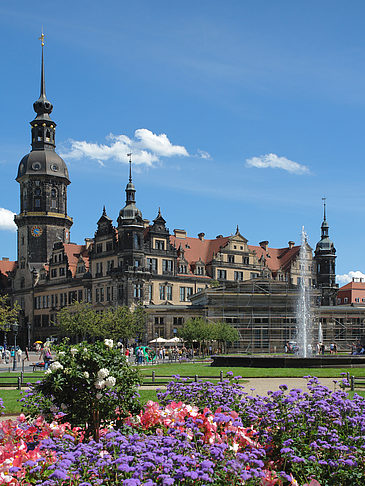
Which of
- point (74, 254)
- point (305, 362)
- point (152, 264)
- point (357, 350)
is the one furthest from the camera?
point (74, 254)

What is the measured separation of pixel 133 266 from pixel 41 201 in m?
28.4

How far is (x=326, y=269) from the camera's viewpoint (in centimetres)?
10038

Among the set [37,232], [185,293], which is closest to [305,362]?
[185,293]

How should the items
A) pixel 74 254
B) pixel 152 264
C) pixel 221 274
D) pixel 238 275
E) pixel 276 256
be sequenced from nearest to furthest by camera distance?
pixel 152 264
pixel 221 274
pixel 238 275
pixel 74 254
pixel 276 256

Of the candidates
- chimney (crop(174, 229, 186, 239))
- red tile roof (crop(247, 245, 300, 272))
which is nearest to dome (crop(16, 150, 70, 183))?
chimney (crop(174, 229, 186, 239))

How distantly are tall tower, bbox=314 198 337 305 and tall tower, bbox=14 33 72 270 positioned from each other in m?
41.5

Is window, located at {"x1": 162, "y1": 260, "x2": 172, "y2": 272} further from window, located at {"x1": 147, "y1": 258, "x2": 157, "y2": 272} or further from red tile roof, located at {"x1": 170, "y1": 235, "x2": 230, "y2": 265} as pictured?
red tile roof, located at {"x1": 170, "y1": 235, "x2": 230, "y2": 265}

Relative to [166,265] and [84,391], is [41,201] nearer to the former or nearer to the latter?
[166,265]

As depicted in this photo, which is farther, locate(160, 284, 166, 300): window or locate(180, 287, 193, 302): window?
locate(180, 287, 193, 302): window

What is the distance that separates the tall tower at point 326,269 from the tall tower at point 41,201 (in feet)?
136

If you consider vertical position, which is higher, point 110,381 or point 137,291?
point 137,291

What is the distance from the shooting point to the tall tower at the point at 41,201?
330 feet

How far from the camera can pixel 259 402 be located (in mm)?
11703

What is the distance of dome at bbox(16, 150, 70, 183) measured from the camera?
101 m
